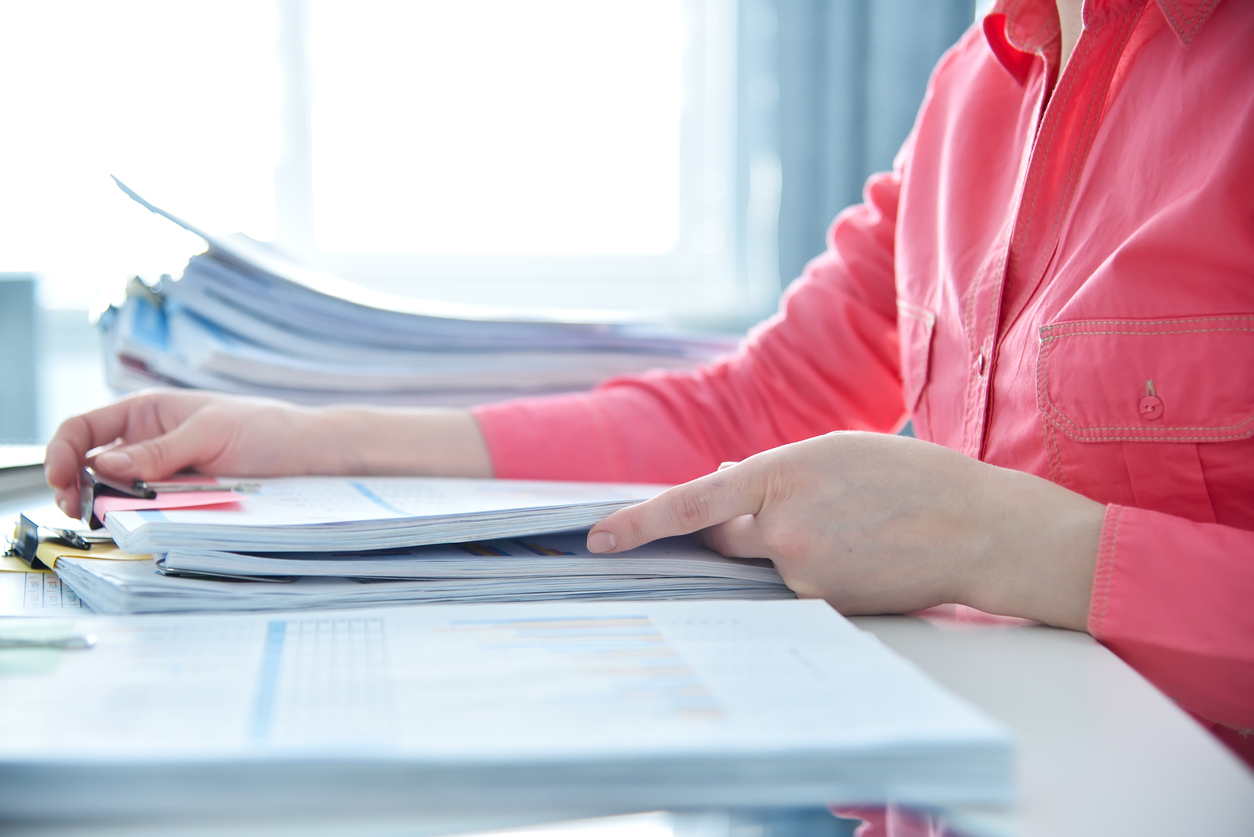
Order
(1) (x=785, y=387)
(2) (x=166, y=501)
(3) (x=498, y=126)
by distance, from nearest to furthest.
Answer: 1. (2) (x=166, y=501)
2. (1) (x=785, y=387)
3. (3) (x=498, y=126)

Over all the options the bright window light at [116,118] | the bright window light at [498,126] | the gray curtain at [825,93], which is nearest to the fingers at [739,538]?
the bright window light at [116,118]

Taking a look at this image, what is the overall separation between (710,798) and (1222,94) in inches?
19.7

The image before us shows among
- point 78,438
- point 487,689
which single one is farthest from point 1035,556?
point 78,438

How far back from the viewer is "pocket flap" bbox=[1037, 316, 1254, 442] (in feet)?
1.60

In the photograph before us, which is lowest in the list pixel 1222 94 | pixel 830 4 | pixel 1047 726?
pixel 1047 726

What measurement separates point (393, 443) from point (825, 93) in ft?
4.41

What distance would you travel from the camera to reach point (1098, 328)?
53cm

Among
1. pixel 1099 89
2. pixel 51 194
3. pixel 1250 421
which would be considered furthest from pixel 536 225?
pixel 1250 421

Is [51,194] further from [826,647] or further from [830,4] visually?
[826,647]

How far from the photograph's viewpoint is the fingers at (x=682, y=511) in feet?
1.55

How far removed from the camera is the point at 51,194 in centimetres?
152

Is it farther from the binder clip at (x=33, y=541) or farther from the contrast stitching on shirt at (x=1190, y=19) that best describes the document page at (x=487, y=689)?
the contrast stitching on shirt at (x=1190, y=19)

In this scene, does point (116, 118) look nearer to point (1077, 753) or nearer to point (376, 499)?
point (376, 499)

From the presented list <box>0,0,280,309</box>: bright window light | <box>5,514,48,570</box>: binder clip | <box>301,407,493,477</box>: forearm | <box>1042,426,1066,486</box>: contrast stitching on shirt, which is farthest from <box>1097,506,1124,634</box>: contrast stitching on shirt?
<box>0,0,280,309</box>: bright window light
